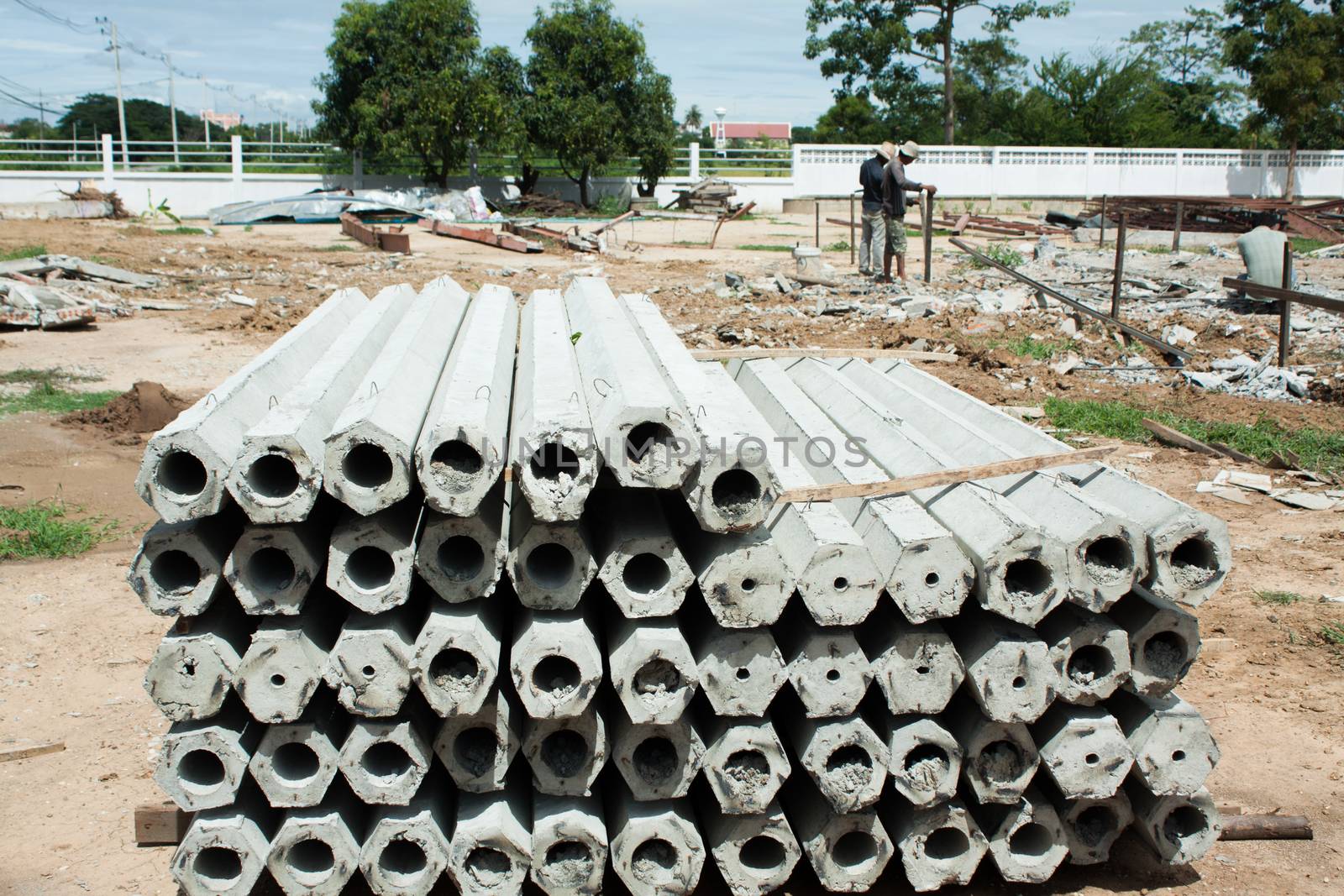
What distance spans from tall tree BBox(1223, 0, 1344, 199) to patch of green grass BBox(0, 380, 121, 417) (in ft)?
120

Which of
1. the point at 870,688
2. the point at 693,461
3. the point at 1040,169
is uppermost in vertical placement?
the point at 1040,169

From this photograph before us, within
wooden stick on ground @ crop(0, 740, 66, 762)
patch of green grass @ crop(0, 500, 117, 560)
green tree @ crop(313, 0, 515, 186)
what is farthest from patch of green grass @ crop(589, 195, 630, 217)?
wooden stick on ground @ crop(0, 740, 66, 762)

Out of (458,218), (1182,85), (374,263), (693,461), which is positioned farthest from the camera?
(1182,85)

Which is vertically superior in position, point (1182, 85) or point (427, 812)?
point (1182, 85)

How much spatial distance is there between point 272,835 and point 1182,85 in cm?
5469

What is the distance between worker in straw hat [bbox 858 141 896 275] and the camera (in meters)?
14.7

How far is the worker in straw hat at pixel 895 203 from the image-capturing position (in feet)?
47.8

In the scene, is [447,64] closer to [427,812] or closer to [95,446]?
[95,446]

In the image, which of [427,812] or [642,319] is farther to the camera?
[642,319]

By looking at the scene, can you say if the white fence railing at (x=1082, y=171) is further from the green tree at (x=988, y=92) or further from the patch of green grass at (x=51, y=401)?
the patch of green grass at (x=51, y=401)

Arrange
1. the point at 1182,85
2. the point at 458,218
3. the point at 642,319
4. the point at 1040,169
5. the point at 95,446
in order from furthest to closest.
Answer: the point at 1182,85
the point at 1040,169
the point at 458,218
the point at 95,446
the point at 642,319

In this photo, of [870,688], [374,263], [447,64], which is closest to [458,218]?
[447,64]

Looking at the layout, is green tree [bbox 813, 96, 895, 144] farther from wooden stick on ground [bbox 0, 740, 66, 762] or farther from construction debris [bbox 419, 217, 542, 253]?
wooden stick on ground [bbox 0, 740, 66, 762]

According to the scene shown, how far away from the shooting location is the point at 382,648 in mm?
2982
